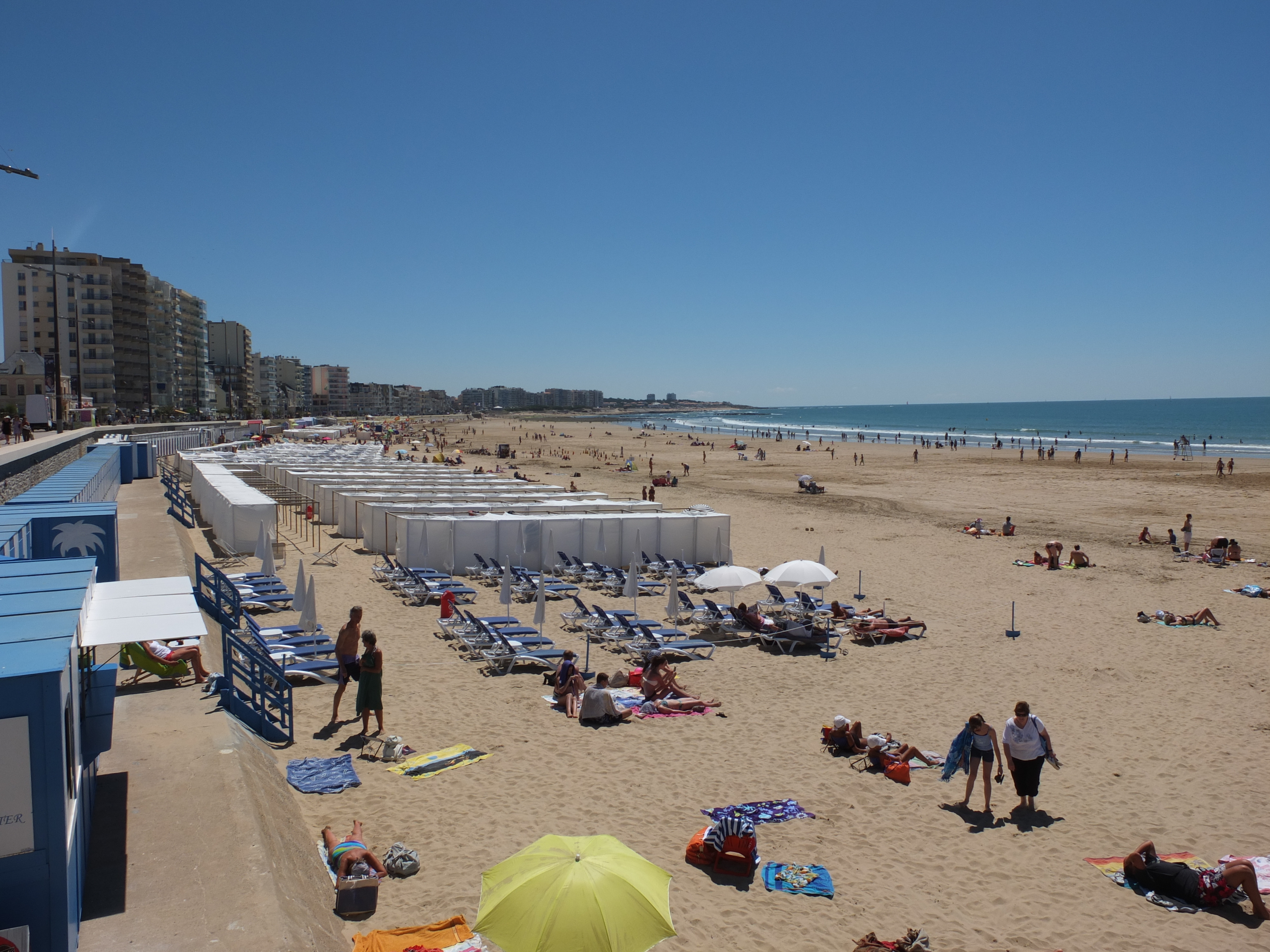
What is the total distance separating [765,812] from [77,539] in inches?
367

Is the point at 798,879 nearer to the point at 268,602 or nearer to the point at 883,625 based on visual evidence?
the point at 883,625

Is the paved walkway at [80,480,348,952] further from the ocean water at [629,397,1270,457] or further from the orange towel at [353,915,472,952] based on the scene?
the ocean water at [629,397,1270,457]

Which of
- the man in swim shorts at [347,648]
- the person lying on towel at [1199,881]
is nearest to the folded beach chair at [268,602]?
the man in swim shorts at [347,648]

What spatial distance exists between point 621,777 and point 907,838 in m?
2.64

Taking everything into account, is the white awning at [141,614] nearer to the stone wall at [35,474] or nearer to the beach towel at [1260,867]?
the beach towel at [1260,867]

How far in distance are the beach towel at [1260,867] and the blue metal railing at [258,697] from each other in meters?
8.25

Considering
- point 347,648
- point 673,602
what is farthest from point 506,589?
point 347,648

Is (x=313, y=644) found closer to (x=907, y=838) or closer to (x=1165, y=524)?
(x=907, y=838)

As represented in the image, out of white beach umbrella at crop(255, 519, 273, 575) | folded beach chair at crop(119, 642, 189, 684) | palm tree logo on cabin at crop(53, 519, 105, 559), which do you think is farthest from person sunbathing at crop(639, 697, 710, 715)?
white beach umbrella at crop(255, 519, 273, 575)

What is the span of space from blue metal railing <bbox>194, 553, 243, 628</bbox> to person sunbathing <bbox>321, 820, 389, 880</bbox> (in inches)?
225

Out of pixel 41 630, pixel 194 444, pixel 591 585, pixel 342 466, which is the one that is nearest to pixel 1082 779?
pixel 41 630

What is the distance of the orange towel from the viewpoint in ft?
16.5

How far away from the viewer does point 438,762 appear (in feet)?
26.7

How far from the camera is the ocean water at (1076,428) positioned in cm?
7219
